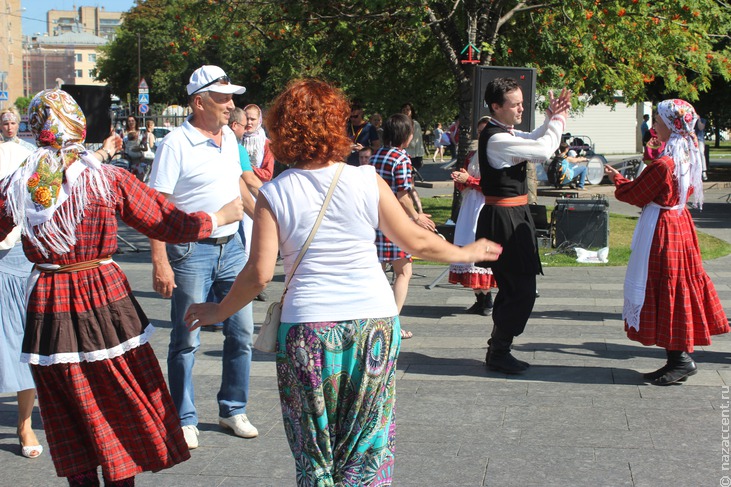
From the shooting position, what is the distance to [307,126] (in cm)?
325

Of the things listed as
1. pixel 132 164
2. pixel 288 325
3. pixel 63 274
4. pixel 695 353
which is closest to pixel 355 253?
pixel 288 325

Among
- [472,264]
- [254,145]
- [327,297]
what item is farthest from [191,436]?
[254,145]

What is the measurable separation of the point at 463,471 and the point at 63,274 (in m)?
2.18

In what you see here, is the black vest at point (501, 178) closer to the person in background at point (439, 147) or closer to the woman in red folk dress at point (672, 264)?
the woman in red folk dress at point (672, 264)

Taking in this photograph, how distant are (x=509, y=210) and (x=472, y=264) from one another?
222 centimetres

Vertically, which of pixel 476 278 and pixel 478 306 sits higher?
pixel 476 278

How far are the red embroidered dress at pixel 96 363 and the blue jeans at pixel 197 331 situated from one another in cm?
121

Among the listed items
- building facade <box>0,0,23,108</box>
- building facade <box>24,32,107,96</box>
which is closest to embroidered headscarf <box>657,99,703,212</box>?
building facade <box>0,0,23,108</box>

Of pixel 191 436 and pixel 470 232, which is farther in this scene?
pixel 470 232

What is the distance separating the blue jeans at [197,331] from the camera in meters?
4.88

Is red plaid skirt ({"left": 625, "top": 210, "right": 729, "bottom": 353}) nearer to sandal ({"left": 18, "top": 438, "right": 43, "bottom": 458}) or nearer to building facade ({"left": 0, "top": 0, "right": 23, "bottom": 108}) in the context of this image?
sandal ({"left": 18, "top": 438, "right": 43, "bottom": 458})

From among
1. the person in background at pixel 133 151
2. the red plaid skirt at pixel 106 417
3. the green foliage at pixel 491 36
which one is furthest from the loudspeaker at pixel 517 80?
the person in background at pixel 133 151

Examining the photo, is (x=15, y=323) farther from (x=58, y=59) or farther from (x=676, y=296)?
(x=58, y=59)

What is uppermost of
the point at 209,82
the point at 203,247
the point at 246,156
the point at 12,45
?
the point at 12,45
